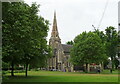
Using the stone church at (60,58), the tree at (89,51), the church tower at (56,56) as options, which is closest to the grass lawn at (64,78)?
the tree at (89,51)

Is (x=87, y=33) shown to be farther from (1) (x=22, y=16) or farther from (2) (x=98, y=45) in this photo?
(1) (x=22, y=16)

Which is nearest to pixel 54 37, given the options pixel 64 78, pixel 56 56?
pixel 56 56

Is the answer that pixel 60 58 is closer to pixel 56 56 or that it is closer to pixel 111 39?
pixel 56 56

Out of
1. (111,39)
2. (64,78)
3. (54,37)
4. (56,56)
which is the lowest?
(64,78)

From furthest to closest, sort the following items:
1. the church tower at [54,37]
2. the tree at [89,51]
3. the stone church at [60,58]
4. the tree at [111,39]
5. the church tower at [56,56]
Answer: the church tower at [54,37] → the church tower at [56,56] → the stone church at [60,58] → the tree at [111,39] → the tree at [89,51]

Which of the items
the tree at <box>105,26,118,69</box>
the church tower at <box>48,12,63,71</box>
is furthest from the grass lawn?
the church tower at <box>48,12,63,71</box>

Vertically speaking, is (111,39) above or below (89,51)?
above

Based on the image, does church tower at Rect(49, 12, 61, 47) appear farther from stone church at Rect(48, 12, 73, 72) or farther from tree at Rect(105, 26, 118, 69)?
Result: tree at Rect(105, 26, 118, 69)

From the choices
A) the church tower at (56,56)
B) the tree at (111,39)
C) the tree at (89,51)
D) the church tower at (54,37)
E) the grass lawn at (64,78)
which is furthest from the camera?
the church tower at (54,37)

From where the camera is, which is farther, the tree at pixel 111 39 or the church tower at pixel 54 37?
the church tower at pixel 54 37

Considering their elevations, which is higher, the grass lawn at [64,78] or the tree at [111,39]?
the tree at [111,39]

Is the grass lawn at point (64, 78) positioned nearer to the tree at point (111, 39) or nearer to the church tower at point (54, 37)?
the tree at point (111, 39)

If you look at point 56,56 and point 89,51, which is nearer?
point 89,51

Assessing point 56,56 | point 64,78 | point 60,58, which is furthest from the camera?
point 56,56
